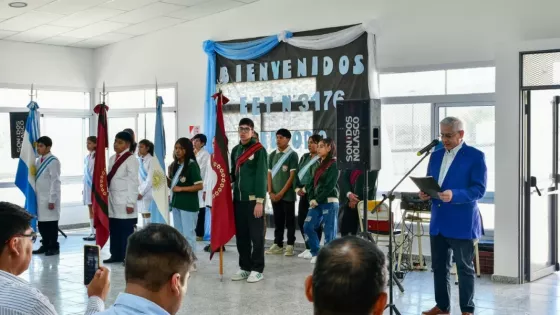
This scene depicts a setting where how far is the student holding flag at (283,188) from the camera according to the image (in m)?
7.96

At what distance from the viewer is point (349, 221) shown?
293 inches

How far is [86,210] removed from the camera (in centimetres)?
1097

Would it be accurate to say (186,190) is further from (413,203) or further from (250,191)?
(413,203)

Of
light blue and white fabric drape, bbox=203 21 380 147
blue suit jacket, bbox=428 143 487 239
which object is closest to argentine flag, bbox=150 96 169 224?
light blue and white fabric drape, bbox=203 21 380 147

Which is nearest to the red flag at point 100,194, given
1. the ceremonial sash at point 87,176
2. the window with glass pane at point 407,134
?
the ceremonial sash at point 87,176

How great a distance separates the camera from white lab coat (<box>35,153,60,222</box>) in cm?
798

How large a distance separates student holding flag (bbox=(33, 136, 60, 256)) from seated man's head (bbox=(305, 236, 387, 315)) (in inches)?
276

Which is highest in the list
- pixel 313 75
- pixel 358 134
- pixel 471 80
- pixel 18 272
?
pixel 313 75

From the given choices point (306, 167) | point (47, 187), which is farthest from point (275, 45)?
point (47, 187)

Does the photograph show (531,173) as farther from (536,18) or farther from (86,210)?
(86,210)

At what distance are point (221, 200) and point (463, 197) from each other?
2583 mm

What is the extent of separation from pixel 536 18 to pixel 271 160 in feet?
11.2

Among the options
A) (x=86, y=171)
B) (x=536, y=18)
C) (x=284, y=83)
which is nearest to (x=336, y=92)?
(x=284, y=83)

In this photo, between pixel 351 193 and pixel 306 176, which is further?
pixel 306 176
